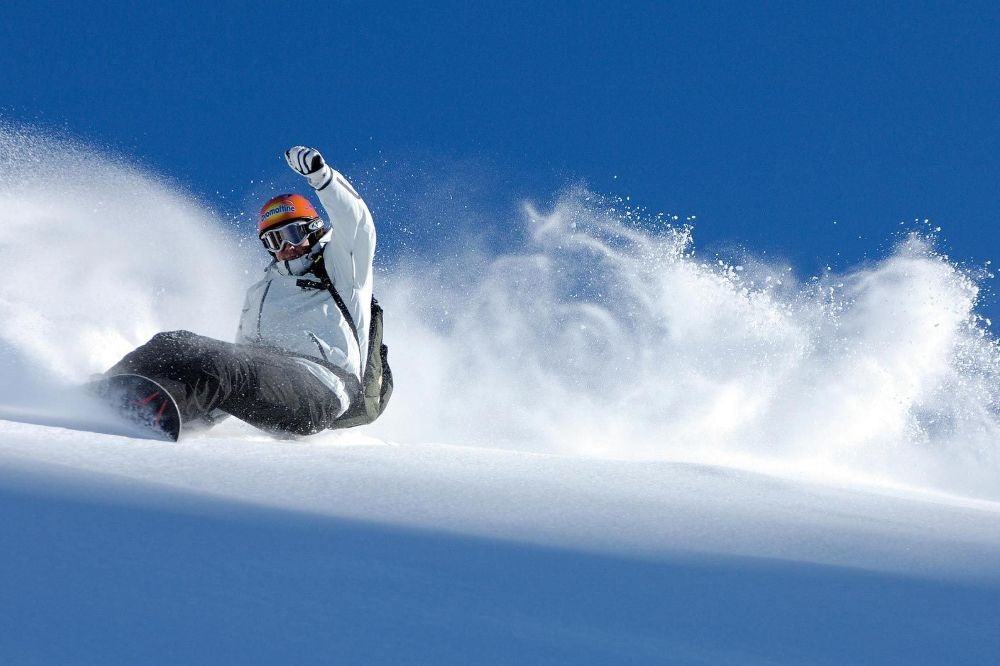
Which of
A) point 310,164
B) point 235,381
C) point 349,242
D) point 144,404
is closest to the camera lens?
point 144,404

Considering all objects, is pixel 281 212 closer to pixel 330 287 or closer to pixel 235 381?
pixel 330 287

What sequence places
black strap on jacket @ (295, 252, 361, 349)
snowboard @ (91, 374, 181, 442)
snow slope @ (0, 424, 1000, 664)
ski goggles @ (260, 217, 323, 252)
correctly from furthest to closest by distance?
ski goggles @ (260, 217, 323, 252) < black strap on jacket @ (295, 252, 361, 349) < snowboard @ (91, 374, 181, 442) < snow slope @ (0, 424, 1000, 664)

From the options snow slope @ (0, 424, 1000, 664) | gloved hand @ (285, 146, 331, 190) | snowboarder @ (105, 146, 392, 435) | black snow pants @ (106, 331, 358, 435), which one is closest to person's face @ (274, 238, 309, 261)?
snowboarder @ (105, 146, 392, 435)

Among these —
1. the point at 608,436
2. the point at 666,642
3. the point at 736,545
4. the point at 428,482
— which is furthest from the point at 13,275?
the point at 666,642

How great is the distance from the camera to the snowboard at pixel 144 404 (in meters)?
3.90

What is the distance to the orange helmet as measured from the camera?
5.25 m

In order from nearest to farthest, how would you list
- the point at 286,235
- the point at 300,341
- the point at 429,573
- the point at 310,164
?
1. the point at 429,573
2. the point at 310,164
3. the point at 300,341
4. the point at 286,235

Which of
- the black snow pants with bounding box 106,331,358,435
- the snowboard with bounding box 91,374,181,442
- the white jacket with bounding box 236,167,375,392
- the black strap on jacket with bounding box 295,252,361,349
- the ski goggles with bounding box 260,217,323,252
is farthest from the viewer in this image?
the ski goggles with bounding box 260,217,323,252

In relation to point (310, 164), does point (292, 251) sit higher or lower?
lower

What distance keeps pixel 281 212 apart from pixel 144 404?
1.68 m

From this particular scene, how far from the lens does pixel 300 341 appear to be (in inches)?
196

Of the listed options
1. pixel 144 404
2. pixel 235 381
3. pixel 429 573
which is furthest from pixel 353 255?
pixel 429 573

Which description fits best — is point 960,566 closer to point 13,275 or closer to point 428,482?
A: point 428,482

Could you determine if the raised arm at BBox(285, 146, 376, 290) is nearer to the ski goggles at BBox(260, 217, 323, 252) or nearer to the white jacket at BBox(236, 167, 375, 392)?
the white jacket at BBox(236, 167, 375, 392)
